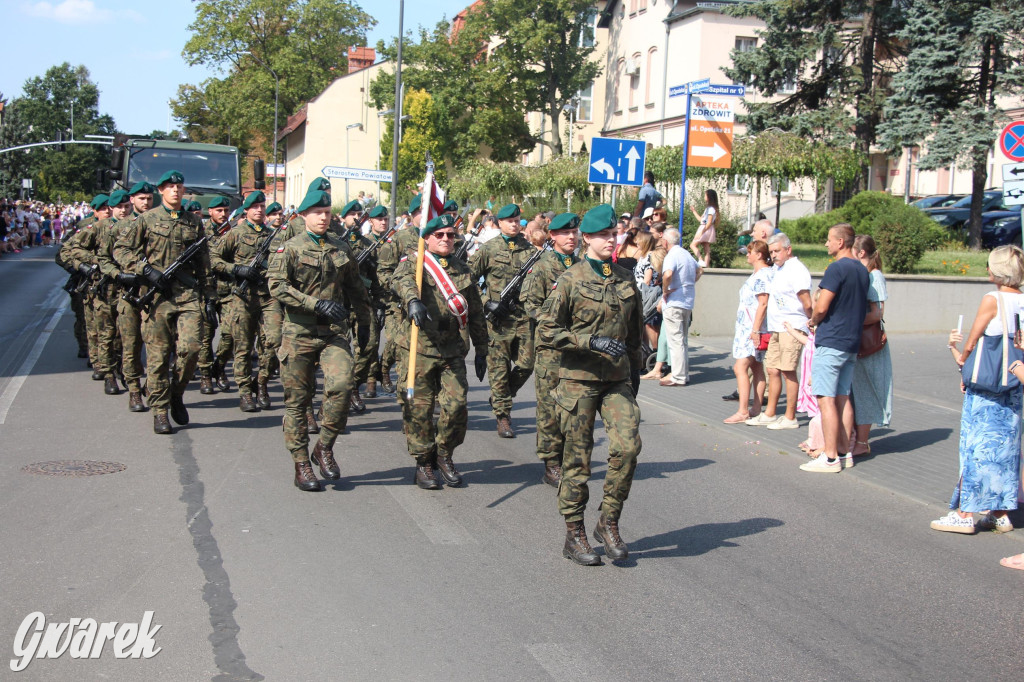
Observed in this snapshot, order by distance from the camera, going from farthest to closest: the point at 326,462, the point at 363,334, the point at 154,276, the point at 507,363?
1. the point at 507,363
2. the point at 154,276
3. the point at 363,334
4. the point at 326,462

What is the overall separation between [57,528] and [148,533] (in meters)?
0.54

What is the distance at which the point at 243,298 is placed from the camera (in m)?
10.6

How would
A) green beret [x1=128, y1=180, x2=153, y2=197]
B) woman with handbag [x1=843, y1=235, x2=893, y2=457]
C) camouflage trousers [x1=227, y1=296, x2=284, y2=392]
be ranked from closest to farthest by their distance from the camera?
woman with handbag [x1=843, y1=235, x2=893, y2=457] → green beret [x1=128, y1=180, x2=153, y2=197] → camouflage trousers [x1=227, y1=296, x2=284, y2=392]

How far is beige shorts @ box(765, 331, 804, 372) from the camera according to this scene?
9.91 meters

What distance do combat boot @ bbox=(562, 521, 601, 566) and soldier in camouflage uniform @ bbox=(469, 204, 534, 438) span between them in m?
3.29

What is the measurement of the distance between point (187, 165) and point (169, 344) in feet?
46.7

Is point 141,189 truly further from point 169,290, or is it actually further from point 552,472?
point 552,472

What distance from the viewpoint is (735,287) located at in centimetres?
1711

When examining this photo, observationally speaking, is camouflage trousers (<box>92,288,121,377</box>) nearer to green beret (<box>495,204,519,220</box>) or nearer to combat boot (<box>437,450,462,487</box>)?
green beret (<box>495,204,519,220</box>)

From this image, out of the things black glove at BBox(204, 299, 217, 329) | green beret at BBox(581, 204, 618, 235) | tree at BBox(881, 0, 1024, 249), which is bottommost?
black glove at BBox(204, 299, 217, 329)

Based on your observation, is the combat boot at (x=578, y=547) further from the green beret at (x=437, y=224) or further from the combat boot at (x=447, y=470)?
the green beret at (x=437, y=224)

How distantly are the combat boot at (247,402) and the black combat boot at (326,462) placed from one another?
2.82 m

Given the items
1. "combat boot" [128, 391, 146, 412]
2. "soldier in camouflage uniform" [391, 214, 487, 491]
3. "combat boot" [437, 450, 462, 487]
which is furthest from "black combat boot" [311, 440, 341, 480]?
"combat boot" [128, 391, 146, 412]

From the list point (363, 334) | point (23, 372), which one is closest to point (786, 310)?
point (363, 334)
